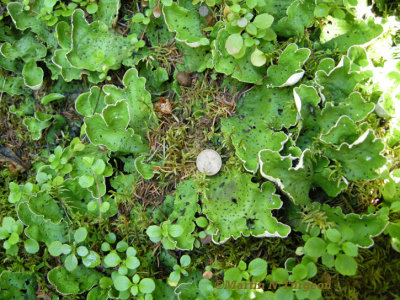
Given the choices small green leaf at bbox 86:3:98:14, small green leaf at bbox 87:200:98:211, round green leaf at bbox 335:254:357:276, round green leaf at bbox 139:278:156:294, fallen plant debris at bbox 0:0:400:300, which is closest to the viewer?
round green leaf at bbox 335:254:357:276

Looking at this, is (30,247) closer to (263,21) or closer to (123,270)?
(123,270)

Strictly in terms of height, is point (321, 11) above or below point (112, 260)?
above

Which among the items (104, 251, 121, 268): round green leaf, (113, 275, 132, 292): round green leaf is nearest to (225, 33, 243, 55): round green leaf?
(104, 251, 121, 268): round green leaf

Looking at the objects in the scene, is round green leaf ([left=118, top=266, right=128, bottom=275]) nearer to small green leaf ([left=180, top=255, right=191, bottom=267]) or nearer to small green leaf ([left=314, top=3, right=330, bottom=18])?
small green leaf ([left=180, top=255, right=191, bottom=267])

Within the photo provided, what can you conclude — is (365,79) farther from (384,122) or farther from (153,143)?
(153,143)

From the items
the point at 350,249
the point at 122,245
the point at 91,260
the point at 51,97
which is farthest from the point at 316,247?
the point at 51,97

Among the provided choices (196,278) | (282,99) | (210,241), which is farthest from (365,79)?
(196,278)

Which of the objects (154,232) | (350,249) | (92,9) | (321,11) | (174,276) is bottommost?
(174,276)
